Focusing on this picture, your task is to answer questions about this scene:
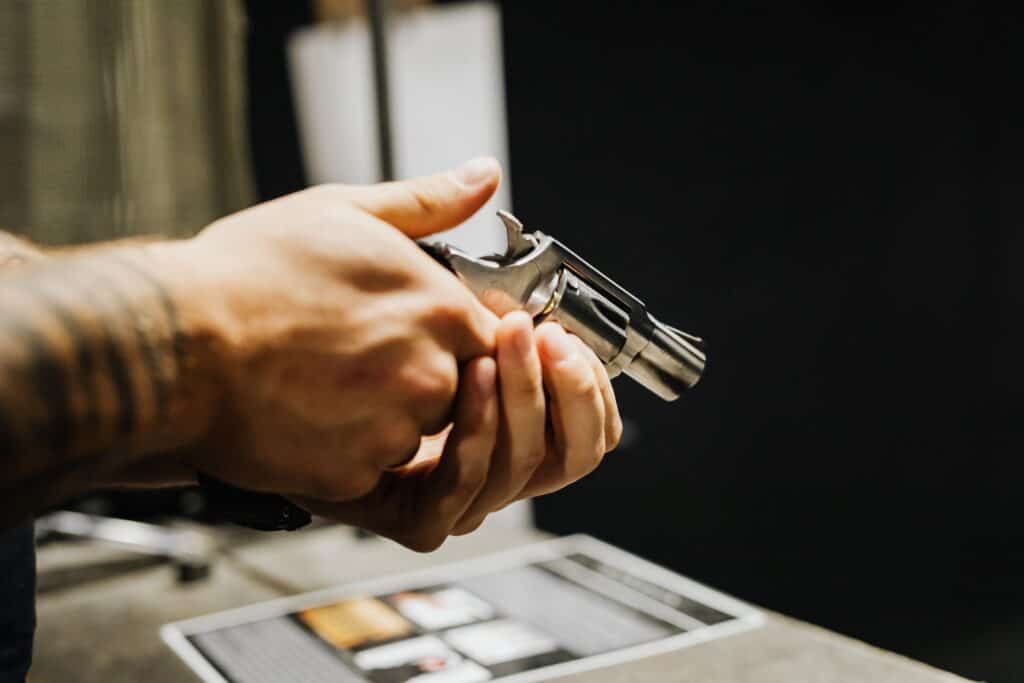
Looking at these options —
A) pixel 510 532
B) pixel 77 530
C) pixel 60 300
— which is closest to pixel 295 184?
pixel 77 530

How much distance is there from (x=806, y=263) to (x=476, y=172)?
118 cm

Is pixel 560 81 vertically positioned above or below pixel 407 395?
above

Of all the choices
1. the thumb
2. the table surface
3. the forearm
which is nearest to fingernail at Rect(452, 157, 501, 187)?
the thumb

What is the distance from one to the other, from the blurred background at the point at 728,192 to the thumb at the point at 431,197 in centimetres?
81

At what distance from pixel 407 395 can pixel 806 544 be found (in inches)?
53.5

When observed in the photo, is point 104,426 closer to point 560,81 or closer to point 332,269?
point 332,269

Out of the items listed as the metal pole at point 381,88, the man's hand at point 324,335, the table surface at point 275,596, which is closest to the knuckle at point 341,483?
the man's hand at point 324,335


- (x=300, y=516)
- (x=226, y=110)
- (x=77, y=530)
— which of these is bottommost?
(x=77, y=530)

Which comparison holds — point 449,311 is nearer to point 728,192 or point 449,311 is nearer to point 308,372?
point 308,372

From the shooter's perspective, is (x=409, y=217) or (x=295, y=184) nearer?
(x=409, y=217)

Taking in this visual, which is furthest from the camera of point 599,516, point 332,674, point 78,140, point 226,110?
point 599,516

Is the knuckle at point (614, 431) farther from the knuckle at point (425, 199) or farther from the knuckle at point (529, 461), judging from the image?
the knuckle at point (425, 199)

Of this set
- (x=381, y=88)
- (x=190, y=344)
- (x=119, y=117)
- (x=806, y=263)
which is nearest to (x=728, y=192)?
(x=806, y=263)

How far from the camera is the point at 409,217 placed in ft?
1.91
